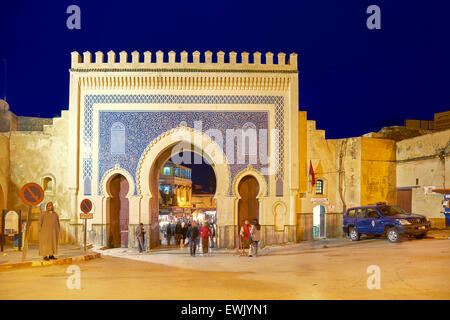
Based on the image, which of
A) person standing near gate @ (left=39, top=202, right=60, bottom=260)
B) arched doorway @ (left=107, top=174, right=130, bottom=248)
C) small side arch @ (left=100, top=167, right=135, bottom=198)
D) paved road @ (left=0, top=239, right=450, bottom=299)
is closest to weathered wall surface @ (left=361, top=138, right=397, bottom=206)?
paved road @ (left=0, top=239, right=450, bottom=299)

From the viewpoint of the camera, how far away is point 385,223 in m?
14.6

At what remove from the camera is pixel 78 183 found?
57.0ft

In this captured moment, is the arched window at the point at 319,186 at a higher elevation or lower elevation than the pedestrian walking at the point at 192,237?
higher

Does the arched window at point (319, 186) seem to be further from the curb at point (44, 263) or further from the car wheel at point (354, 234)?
the curb at point (44, 263)

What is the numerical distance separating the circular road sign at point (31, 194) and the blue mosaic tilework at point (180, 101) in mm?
7059

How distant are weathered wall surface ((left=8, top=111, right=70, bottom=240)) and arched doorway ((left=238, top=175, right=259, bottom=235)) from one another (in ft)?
25.6

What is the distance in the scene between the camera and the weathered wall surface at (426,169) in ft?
56.9

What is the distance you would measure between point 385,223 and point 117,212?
1135 centimetres

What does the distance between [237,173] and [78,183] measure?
677cm

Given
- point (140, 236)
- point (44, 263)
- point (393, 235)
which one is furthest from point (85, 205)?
point (393, 235)

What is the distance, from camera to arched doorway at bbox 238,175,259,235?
61.1 feet

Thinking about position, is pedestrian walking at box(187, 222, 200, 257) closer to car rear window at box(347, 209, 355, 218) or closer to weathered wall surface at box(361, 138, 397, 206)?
car rear window at box(347, 209, 355, 218)

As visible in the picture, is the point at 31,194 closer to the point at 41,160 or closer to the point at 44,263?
the point at 44,263

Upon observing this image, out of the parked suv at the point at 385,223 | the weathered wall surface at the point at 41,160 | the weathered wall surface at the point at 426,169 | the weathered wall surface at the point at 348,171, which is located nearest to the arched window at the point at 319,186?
the weathered wall surface at the point at 348,171
